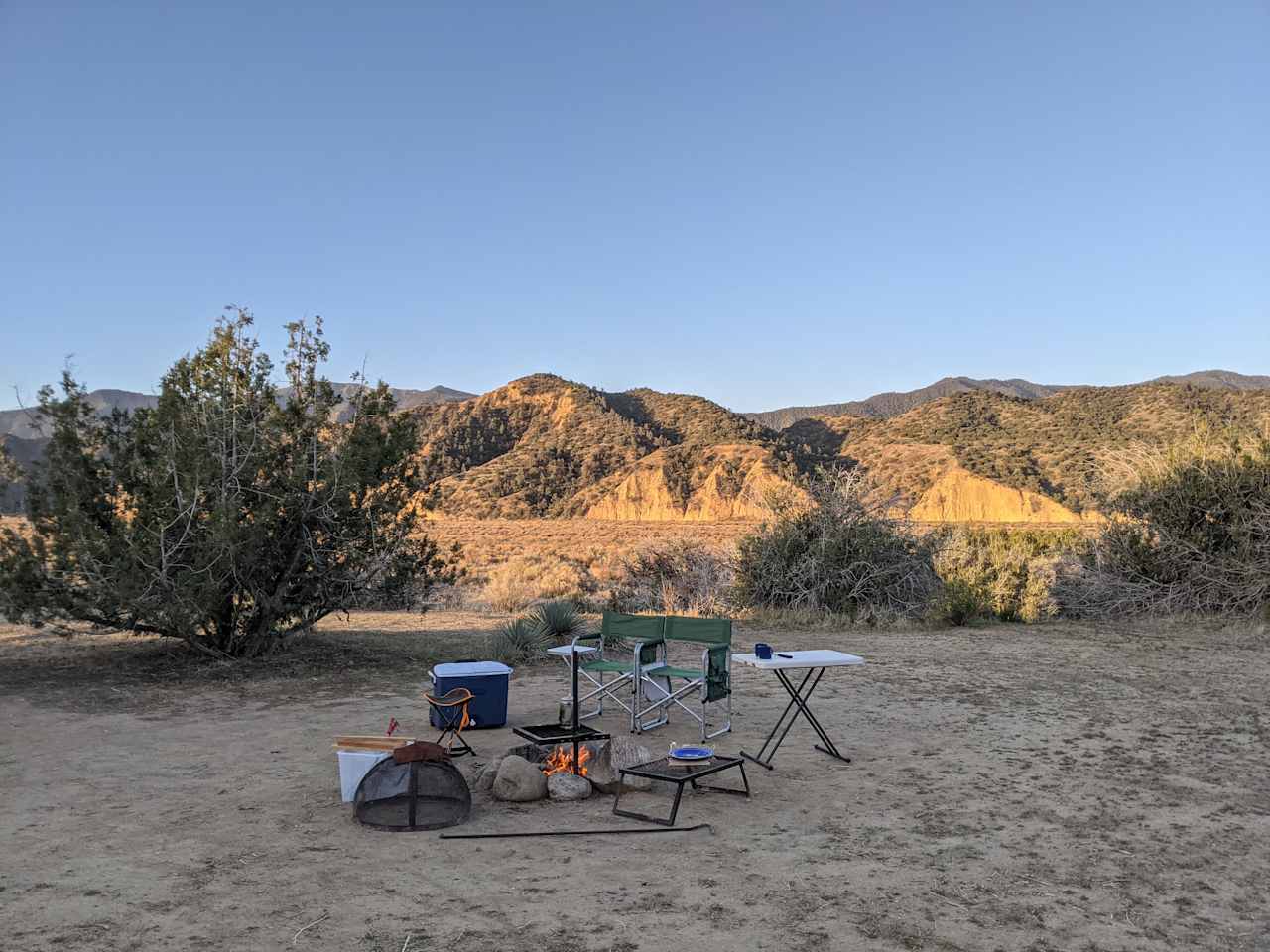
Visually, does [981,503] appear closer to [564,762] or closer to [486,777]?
[564,762]

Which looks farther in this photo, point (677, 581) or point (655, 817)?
point (677, 581)

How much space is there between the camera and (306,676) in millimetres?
9625

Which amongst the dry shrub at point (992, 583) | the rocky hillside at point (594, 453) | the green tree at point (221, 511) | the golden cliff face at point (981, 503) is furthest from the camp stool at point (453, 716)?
the golden cliff face at point (981, 503)

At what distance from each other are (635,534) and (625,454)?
921 inches

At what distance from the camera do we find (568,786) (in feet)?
17.6

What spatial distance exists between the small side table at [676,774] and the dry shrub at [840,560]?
927 cm

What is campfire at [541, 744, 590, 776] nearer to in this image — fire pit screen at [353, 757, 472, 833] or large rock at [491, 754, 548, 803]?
large rock at [491, 754, 548, 803]

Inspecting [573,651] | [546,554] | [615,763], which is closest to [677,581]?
[546,554]

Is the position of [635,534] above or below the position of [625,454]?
below

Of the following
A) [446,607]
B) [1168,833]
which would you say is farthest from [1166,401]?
[1168,833]

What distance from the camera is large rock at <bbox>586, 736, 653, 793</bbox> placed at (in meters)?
5.50

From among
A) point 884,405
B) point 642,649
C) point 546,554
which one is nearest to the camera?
point 642,649

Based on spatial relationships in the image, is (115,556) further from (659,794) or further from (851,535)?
(851,535)

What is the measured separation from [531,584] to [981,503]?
114ft
